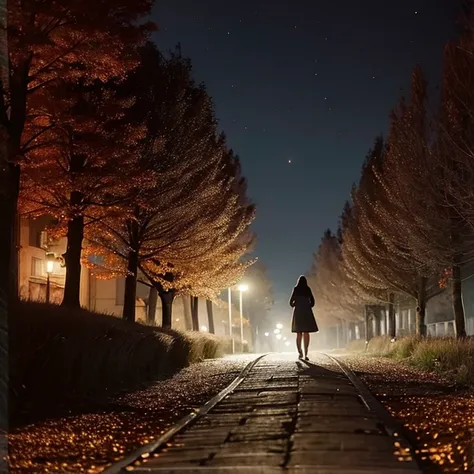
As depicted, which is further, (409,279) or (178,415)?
(409,279)

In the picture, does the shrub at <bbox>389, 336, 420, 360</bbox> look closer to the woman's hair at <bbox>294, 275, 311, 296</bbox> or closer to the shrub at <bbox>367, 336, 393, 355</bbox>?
the shrub at <bbox>367, 336, 393, 355</bbox>

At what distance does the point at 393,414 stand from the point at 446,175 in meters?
8.73

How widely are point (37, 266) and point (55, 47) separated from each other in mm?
23058

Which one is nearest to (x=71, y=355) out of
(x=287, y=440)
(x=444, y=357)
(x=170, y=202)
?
(x=287, y=440)

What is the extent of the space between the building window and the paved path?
24462 millimetres

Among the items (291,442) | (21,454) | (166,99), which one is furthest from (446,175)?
(21,454)

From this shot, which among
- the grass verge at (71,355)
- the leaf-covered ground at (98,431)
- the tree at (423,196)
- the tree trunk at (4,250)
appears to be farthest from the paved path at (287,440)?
the tree at (423,196)

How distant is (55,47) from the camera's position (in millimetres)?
12359

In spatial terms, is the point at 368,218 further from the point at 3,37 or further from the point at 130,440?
the point at 130,440

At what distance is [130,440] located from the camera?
25.0 ft

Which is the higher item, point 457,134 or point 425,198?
point 457,134

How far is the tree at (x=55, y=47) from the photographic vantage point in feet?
38.7

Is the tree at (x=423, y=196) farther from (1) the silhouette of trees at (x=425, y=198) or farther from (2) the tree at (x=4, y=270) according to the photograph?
(2) the tree at (x=4, y=270)

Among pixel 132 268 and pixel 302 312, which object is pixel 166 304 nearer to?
pixel 132 268
